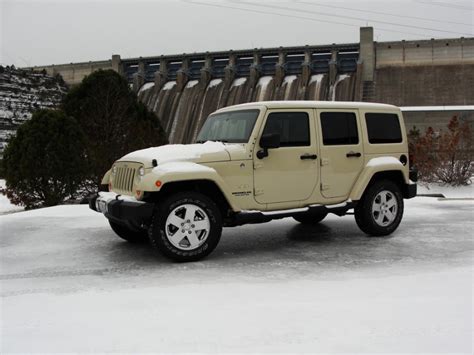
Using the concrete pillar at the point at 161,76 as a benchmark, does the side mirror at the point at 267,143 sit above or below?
below

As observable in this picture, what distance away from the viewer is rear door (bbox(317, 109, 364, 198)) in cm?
629

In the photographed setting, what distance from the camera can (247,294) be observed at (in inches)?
158

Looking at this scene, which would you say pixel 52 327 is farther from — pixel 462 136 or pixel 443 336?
pixel 462 136

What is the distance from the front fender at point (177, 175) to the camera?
510 cm

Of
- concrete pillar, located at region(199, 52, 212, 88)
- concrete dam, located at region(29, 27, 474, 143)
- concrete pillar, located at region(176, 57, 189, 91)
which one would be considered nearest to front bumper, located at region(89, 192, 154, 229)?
concrete dam, located at region(29, 27, 474, 143)

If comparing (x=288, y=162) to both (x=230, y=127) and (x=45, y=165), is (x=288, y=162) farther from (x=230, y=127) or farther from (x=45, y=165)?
(x=45, y=165)

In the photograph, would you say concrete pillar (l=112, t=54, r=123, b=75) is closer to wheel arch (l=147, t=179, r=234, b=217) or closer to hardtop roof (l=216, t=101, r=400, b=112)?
hardtop roof (l=216, t=101, r=400, b=112)

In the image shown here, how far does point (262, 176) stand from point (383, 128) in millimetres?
2300

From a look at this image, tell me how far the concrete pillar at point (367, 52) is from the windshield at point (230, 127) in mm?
43242

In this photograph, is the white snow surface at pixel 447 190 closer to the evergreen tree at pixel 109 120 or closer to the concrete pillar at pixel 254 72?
the evergreen tree at pixel 109 120

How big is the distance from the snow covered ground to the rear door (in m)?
0.80

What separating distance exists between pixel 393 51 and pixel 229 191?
47863 millimetres

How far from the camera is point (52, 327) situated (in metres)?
3.24

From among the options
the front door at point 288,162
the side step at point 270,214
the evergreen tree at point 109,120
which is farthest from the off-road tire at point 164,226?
the evergreen tree at point 109,120
